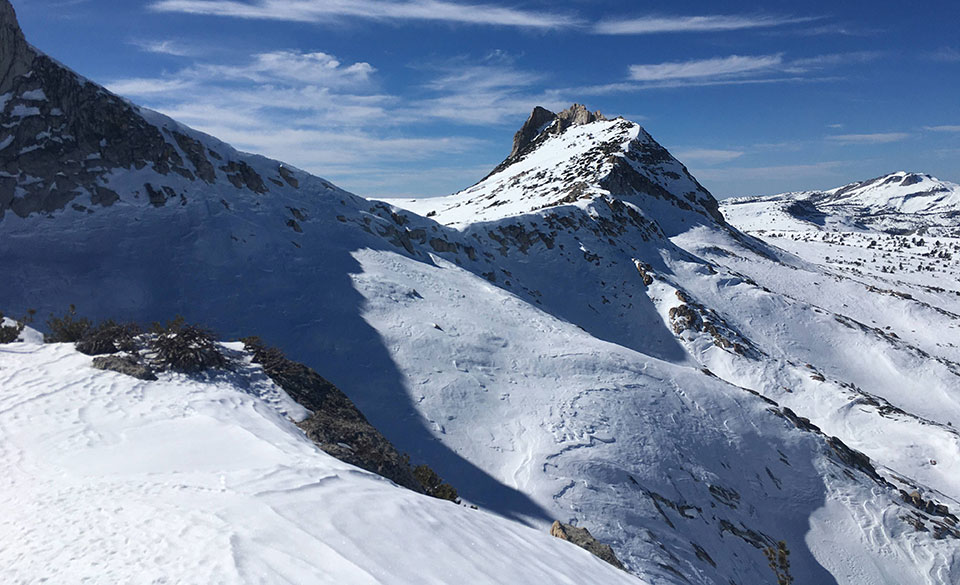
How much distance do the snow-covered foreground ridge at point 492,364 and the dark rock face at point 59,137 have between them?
7 centimetres

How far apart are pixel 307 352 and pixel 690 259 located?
34.0 meters

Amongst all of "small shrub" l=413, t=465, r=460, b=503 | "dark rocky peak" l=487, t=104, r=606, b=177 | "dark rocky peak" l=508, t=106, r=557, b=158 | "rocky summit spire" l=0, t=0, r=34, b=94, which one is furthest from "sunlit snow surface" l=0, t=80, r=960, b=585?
"dark rocky peak" l=508, t=106, r=557, b=158

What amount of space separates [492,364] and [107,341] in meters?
11.0

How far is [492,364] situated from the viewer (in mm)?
17969

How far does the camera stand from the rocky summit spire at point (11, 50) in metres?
18.4

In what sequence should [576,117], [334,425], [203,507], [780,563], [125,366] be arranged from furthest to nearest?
1. [576,117]
2. [780,563]
3. [125,366]
4. [334,425]
5. [203,507]

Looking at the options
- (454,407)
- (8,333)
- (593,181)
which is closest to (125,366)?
(8,333)

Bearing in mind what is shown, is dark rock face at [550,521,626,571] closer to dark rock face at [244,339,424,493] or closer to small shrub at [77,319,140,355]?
dark rock face at [244,339,424,493]

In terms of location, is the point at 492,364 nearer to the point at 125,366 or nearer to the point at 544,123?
the point at 125,366

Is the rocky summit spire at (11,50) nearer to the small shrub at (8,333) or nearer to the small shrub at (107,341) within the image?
the small shrub at (8,333)

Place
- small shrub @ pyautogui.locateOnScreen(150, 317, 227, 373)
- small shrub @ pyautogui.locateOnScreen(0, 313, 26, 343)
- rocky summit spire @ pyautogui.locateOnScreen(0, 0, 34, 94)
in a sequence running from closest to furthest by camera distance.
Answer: small shrub @ pyautogui.locateOnScreen(150, 317, 227, 373) < small shrub @ pyautogui.locateOnScreen(0, 313, 26, 343) < rocky summit spire @ pyautogui.locateOnScreen(0, 0, 34, 94)

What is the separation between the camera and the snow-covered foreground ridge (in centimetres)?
1365


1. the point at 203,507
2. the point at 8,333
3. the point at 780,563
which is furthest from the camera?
the point at 780,563

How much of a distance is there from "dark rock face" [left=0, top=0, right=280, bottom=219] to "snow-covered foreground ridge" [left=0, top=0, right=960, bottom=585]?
0.07m
